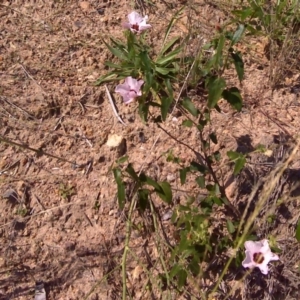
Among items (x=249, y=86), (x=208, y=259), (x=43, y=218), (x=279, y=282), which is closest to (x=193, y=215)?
(x=208, y=259)

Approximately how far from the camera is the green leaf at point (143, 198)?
1.78 meters

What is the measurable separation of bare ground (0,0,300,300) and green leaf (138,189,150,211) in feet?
0.43

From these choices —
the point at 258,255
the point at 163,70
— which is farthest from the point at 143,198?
the point at 163,70

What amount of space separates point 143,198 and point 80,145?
450mm

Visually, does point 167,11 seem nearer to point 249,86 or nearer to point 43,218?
point 249,86

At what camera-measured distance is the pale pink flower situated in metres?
1.62

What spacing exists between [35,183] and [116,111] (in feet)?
1.42

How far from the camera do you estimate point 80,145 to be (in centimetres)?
211

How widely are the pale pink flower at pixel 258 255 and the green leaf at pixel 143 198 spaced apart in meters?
0.37

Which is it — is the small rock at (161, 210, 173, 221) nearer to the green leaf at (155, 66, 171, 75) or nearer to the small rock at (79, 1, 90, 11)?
the green leaf at (155, 66, 171, 75)

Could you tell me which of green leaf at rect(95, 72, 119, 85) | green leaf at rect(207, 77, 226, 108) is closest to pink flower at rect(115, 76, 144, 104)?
green leaf at rect(207, 77, 226, 108)

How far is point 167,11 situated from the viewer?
2434 millimetres

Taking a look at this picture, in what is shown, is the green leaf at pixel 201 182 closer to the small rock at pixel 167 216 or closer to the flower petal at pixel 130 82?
the small rock at pixel 167 216

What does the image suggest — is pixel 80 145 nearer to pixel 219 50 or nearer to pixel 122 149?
pixel 122 149
